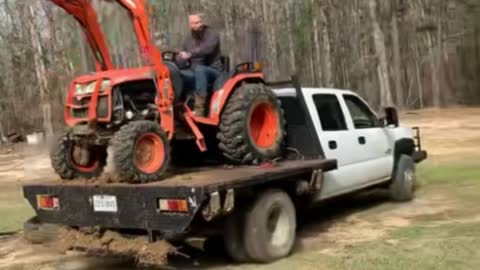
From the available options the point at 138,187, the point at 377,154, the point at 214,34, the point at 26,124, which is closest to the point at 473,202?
the point at 377,154

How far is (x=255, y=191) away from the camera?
24.8 ft

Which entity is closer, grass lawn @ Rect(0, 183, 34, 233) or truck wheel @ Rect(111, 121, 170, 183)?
truck wheel @ Rect(111, 121, 170, 183)

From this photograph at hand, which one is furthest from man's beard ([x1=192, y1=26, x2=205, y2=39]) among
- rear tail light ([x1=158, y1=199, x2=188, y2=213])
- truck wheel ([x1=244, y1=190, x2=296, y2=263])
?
rear tail light ([x1=158, y1=199, x2=188, y2=213])

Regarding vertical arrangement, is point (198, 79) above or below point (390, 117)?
above

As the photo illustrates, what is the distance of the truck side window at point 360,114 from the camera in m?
10.3

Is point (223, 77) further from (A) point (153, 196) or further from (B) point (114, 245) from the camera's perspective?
(B) point (114, 245)

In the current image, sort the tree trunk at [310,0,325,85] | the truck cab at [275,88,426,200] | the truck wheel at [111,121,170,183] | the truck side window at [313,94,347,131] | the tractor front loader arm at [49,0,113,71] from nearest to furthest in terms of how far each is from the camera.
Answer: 1. the truck wheel at [111,121,170,183]
2. the tractor front loader arm at [49,0,113,71]
3. the truck cab at [275,88,426,200]
4. the truck side window at [313,94,347,131]
5. the tree trunk at [310,0,325,85]

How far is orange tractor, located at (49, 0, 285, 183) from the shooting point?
284 inches

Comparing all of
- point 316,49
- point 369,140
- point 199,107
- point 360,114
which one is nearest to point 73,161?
point 199,107

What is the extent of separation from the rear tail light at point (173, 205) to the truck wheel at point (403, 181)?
5.24 meters

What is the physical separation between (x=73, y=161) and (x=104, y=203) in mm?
931

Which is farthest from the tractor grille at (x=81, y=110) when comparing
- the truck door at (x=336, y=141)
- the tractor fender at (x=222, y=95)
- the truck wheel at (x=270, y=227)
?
the truck door at (x=336, y=141)

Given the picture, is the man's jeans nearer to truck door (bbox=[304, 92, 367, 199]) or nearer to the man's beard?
the man's beard

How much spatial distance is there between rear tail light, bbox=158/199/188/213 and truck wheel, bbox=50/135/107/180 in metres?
1.28
